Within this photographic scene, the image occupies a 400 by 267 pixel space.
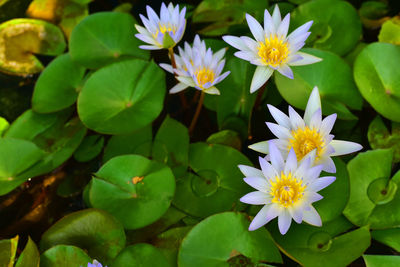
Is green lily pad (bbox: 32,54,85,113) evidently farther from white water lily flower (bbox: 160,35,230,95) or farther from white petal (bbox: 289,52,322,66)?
white petal (bbox: 289,52,322,66)

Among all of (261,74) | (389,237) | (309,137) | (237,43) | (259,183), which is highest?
(237,43)

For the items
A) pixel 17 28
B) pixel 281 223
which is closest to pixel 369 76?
pixel 281 223

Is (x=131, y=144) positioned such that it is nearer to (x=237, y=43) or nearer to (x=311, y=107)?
(x=237, y=43)

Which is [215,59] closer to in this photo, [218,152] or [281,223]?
[218,152]

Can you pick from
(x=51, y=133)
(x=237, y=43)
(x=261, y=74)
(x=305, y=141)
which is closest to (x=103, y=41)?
(x=51, y=133)

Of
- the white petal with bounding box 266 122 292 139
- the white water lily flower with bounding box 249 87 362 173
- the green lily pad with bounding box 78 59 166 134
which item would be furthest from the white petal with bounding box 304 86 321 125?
the green lily pad with bounding box 78 59 166 134

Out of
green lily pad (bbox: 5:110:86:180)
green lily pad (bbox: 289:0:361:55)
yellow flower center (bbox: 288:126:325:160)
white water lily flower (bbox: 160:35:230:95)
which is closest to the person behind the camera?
yellow flower center (bbox: 288:126:325:160)
